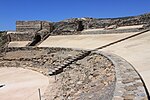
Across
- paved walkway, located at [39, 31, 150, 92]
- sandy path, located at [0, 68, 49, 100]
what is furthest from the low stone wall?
sandy path, located at [0, 68, 49, 100]

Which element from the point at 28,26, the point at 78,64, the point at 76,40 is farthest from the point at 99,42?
the point at 28,26

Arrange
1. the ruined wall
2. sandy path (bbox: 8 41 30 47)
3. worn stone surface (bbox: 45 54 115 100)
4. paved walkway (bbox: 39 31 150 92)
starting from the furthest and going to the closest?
the ruined wall
sandy path (bbox: 8 41 30 47)
paved walkway (bbox: 39 31 150 92)
worn stone surface (bbox: 45 54 115 100)

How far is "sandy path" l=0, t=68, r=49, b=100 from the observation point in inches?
400

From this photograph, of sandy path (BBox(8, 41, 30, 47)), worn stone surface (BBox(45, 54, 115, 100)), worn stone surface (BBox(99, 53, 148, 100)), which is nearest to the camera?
worn stone surface (BBox(99, 53, 148, 100))

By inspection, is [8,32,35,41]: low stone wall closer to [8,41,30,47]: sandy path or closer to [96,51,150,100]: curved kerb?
[8,41,30,47]: sandy path

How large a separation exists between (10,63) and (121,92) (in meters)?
14.9

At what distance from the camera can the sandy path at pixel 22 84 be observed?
10.2 m

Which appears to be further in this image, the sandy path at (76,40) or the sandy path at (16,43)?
the sandy path at (16,43)

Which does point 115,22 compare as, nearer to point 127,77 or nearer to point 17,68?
point 17,68

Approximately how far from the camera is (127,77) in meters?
5.53

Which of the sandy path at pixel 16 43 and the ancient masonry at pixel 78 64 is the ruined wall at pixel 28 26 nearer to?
the ancient masonry at pixel 78 64

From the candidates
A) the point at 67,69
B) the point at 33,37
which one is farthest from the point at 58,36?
the point at 67,69

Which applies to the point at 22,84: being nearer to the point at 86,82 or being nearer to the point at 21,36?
the point at 86,82

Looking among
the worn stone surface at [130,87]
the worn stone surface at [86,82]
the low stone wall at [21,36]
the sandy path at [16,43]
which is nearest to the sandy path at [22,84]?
the worn stone surface at [86,82]
